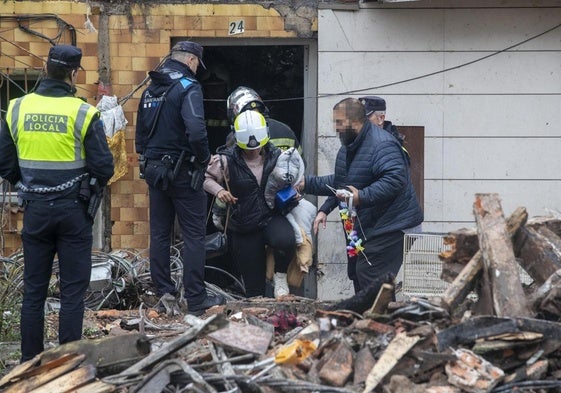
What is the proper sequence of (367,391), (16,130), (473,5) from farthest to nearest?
(473,5) → (16,130) → (367,391)

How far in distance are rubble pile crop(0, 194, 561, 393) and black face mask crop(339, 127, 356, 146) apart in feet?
7.24

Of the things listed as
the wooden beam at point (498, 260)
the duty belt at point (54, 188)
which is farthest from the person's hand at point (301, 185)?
the wooden beam at point (498, 260)

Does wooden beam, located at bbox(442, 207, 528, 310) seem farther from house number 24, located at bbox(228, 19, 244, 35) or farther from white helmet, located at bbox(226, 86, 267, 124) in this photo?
house number 24, located at bbox(228, 19, 244, 35)

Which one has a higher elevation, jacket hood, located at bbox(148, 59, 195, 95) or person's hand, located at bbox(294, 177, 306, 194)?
jacket hood, located at bbox(148, 59, 195, 95)

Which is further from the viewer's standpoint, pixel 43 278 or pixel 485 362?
pixel 43 278

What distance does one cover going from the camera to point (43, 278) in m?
6.82

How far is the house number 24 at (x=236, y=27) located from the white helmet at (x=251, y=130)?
1.43 meters

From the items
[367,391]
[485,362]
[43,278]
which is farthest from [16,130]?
[485,362]

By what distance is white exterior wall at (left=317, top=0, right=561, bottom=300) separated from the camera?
32.9ft

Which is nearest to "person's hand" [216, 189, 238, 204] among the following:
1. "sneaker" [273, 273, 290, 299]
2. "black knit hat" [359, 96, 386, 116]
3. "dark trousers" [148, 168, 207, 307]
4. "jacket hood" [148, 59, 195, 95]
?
"dark trousers" [148, 168, 207, 307]

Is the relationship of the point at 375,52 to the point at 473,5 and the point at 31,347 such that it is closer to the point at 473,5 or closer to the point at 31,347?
the point at 473,5

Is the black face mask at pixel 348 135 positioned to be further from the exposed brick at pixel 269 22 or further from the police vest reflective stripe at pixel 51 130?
the police vest reflective stripe at pixel 51 130

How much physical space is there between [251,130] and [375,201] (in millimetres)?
1359

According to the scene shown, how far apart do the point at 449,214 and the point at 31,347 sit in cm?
477
